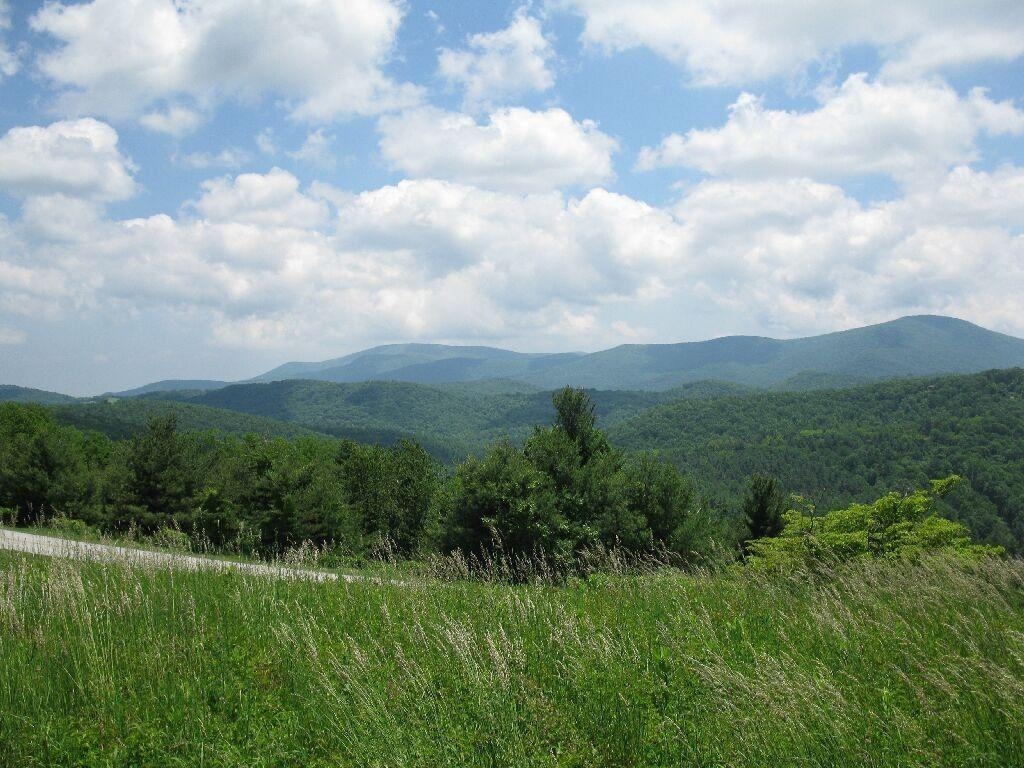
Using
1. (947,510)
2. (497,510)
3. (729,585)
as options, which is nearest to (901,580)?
(729,585)

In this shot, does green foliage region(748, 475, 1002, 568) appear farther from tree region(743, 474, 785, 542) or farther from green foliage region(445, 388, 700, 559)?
tree region(743, 474, 785, 542)

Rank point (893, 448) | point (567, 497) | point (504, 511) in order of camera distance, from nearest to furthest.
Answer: point (504, 511) → point (567, 497) → point (893, 448)

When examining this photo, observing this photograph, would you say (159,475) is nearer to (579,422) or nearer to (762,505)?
(579,422)

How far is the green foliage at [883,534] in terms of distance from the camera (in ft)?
38.7

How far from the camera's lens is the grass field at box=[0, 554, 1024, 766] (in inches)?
145


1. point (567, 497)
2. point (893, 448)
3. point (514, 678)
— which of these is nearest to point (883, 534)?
point (567, 497)

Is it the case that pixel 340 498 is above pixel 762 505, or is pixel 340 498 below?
above

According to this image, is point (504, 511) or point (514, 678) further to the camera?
point (504, 511)

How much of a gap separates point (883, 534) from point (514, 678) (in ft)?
36.1

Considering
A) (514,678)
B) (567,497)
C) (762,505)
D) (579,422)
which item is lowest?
(762,505)

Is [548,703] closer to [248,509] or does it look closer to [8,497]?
[248,509]

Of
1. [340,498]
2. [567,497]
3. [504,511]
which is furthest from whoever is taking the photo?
[340,498]

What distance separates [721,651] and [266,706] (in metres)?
3.37

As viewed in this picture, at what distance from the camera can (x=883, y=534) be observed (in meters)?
12.7
